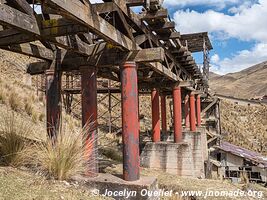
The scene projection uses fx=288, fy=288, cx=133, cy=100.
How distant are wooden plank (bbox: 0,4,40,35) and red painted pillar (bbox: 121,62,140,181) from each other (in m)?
1.95

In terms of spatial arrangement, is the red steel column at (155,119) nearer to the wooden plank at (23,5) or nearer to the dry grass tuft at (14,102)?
the dry grass tuft at (14,102)

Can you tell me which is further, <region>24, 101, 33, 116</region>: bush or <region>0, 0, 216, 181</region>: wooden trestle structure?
<region>24, 101, 33, 116</region>: bush

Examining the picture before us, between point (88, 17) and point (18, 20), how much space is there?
40.5 inches

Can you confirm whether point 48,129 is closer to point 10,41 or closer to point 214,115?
point 10,41

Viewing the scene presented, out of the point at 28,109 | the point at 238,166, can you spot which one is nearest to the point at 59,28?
the point at 28,109

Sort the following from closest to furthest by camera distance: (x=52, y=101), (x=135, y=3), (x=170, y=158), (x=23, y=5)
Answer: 1. (x=23, y=5)
2. (x=135, y=3)
3. (x=52, y=101)
4. (x=170, y=158)

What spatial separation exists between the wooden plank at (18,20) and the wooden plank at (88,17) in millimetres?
918

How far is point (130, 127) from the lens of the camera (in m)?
5.57

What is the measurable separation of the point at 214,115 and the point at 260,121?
1882 cm

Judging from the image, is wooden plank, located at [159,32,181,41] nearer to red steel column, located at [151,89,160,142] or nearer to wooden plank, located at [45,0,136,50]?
wooden plank, located at [45,0,136,50]

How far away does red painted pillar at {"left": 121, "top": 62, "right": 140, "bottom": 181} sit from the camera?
5539mm

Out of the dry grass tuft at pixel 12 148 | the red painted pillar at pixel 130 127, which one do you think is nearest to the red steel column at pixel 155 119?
the red painted pillar at pixel 130 127

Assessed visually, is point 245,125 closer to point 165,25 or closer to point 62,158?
point 165,25

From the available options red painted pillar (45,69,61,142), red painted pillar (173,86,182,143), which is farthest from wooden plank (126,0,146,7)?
red painted pillar (173,86,182,143)
